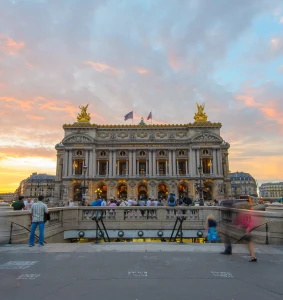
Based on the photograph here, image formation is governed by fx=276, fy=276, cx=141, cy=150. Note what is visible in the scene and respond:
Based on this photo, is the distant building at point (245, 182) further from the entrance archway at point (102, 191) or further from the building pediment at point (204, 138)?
the entrance archway at point (102, 191)

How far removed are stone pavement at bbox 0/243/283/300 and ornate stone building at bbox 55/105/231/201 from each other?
6216cm

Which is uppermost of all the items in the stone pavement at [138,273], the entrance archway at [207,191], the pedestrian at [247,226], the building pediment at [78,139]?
the building pediment at [78,139]

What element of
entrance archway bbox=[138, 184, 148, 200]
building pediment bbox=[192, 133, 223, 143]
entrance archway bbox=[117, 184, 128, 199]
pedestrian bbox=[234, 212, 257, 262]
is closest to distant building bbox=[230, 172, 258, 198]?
building pediment bbox=[192, 133, 223, 143]

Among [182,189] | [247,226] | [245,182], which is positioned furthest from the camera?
[245,182]

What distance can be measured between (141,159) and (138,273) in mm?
68522

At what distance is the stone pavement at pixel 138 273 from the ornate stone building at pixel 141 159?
62164mm

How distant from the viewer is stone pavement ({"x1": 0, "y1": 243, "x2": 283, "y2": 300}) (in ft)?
18.2

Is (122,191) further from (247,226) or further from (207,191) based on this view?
(247,226)

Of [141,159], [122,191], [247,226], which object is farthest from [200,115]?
[247,226]

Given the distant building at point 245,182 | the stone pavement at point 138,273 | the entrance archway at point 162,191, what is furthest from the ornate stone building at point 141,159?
the distant building at point 245,182

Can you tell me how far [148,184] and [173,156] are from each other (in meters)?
10.3

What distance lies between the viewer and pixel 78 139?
7438cm

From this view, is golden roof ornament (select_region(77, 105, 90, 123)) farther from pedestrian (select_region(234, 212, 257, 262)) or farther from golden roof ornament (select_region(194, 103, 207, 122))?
pedestrian (select_region(234, 212, 257, 262))

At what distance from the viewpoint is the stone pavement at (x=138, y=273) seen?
5.56 meters
